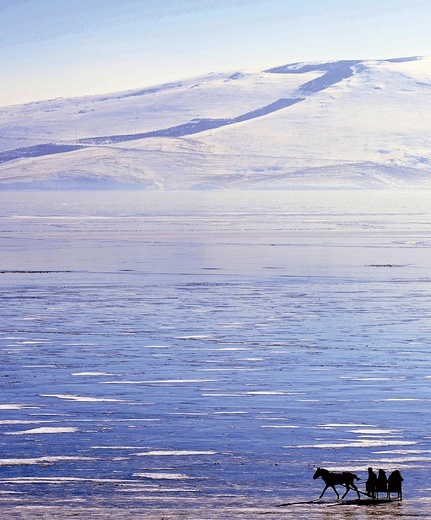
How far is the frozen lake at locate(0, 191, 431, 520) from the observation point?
1415 centimetres

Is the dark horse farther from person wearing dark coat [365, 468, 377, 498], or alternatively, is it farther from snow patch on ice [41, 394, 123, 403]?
snow patch on ice [41, 394, 123, 403]

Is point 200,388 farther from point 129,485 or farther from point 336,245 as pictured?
point 336,245

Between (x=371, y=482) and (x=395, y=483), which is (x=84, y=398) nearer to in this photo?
(x=371, y=482)

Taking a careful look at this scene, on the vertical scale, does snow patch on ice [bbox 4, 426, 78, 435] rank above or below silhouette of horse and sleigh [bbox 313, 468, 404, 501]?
above

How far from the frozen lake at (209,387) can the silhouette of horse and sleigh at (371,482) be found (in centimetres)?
22

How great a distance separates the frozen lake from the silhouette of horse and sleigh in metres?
0.22

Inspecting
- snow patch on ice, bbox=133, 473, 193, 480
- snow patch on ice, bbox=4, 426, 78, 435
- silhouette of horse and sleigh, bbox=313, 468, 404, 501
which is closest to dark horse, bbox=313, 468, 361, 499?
silhouette of horse and sleigh, bbox=313, 468, 404, 501

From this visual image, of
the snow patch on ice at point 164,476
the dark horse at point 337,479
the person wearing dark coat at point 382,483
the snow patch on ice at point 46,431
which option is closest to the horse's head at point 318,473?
the dark horse at point 337,479

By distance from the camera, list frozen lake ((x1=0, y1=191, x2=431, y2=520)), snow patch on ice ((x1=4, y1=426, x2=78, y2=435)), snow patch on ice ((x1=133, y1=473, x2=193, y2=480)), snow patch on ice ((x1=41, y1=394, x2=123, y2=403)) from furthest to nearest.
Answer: snow patch on ice ((x1=41, y1=394, x2=123, y2=403)) → snow patch on ice ((x1=4, y1=426, x2=78, y2=435)) → snow patch on ice ((x1=133, y1=473, x2=193, y2=480)) → frozen lake ((x1=0, y1=191, x2=431, y2=520))

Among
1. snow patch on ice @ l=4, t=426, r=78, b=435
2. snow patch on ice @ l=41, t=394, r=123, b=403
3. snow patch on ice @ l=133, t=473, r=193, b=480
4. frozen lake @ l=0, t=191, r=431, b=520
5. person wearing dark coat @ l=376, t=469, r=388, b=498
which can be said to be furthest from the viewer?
snow patch on ice @ l=41, t=394, r=123, b=403

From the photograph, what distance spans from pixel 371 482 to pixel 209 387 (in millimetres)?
7770

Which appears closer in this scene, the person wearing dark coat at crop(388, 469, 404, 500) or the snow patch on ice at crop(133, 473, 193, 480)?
the person wearing dark coat at crop(388, 469, 404, 500)

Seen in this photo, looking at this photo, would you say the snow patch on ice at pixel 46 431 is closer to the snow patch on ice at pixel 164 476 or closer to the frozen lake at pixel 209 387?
the frozen lake at pixel 209 387

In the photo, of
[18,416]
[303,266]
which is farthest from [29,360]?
[303,266]
